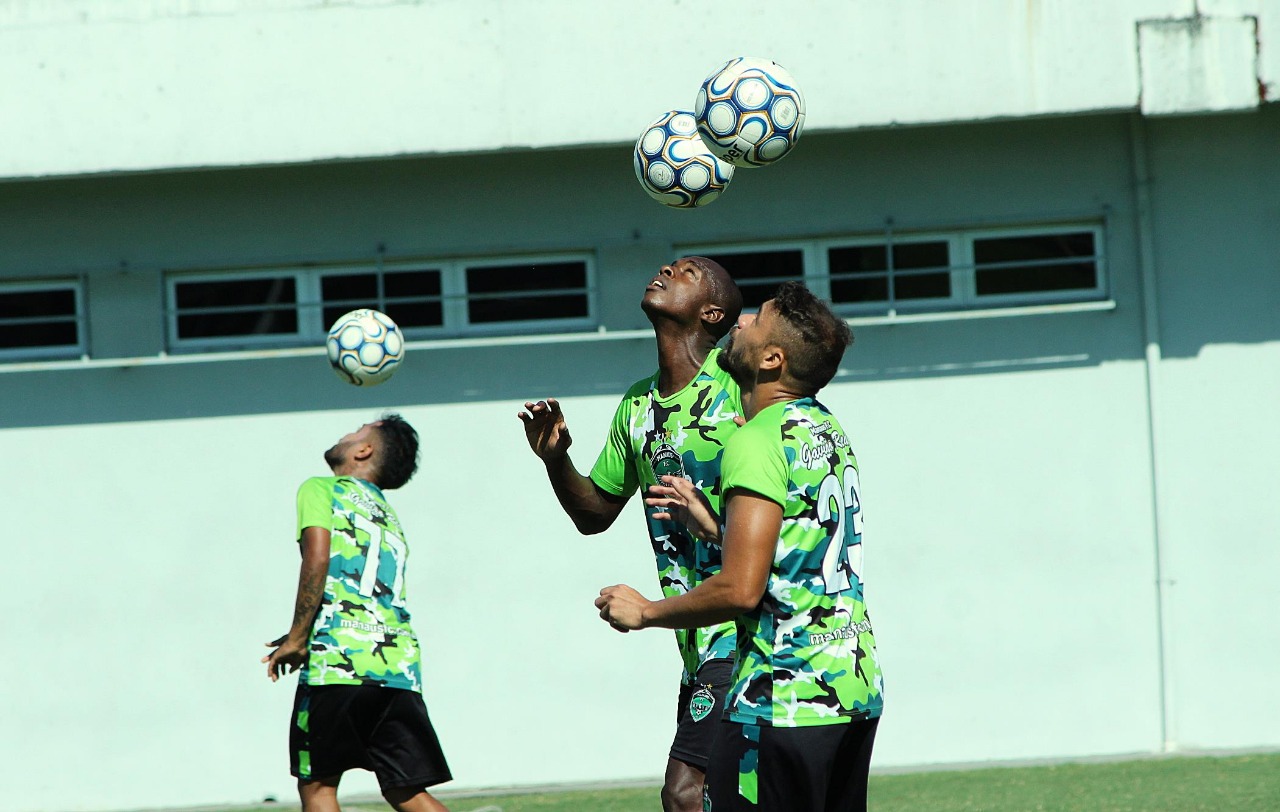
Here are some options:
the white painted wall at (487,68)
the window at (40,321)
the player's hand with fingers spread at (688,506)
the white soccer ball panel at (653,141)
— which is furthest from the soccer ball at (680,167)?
the window at (40,321)

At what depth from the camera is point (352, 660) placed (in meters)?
5.98

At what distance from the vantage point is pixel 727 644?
4.50 m

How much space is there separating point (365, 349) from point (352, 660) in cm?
208

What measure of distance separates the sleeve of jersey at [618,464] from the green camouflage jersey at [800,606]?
4.69 feet

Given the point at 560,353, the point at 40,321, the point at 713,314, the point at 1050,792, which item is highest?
the point at 40,321

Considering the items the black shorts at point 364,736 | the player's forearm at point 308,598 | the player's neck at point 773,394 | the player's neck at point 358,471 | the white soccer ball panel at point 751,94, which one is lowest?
the black shorts at point 364,736

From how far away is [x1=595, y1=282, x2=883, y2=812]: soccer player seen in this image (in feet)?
11.1

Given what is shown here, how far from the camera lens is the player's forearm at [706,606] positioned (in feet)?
11.0

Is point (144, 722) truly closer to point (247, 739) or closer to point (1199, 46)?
point (247, 739)

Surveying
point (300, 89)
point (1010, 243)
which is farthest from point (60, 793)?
point (1010, 243)

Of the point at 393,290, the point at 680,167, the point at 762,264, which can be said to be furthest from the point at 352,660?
the point at 762,264

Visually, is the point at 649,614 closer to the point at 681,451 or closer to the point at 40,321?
the point at 681,451

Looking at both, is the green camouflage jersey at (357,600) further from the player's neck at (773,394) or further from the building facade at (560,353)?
the building facade at (560,353)

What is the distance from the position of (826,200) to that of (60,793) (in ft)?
19.5
